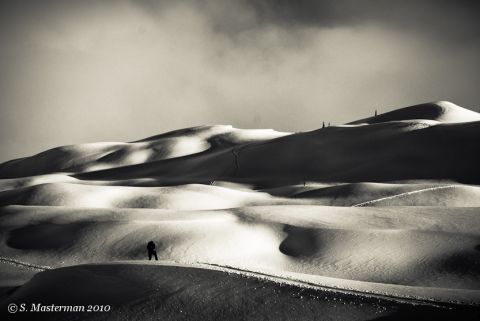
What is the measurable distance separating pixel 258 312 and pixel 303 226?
50.4ft

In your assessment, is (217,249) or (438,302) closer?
(438,302)

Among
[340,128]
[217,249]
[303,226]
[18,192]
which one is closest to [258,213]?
[303,226]

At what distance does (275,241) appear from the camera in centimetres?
2462

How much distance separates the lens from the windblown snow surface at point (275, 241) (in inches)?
447

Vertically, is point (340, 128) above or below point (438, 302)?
above

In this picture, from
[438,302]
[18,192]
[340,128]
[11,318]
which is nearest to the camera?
[438,302]

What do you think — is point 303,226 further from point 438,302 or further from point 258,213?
point 438,302

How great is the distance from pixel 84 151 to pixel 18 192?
8750 cm

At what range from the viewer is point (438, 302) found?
34.2 ft

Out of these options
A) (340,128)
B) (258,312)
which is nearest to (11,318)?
(258,312)

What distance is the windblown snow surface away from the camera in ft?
37.3

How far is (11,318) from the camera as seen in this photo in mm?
12438

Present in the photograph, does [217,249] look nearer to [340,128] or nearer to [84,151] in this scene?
[340,128]

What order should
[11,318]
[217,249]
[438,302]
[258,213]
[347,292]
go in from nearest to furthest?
[438,302] → [347,292] → [11,318] → [217,249] → [258,213]
